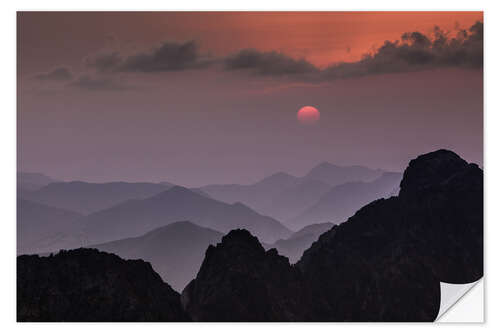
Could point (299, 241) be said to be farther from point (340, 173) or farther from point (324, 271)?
point (340, 173)

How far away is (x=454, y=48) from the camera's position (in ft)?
42.6

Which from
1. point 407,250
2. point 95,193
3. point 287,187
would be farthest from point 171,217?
point 407,250

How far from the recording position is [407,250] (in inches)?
543

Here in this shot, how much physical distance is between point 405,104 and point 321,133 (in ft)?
6.62

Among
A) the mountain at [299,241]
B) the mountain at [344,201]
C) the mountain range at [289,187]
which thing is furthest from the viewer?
the mountain at [299,241]

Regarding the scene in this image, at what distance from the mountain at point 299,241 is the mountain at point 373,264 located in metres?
0.19

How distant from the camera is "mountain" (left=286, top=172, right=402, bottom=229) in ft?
44.8

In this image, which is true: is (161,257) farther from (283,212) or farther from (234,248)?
(283,212)

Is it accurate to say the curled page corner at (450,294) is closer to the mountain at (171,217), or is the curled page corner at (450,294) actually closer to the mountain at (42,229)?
the mountain at (171,217)

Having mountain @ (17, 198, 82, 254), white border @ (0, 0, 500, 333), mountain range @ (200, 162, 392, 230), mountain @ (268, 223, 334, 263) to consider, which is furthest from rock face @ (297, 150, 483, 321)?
mountain @ (17, 198, 82, 254)

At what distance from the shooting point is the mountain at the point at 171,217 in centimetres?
1304

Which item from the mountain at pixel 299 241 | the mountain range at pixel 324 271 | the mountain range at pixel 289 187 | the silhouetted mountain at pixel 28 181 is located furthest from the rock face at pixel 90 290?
the mountain at pixel 299 241
